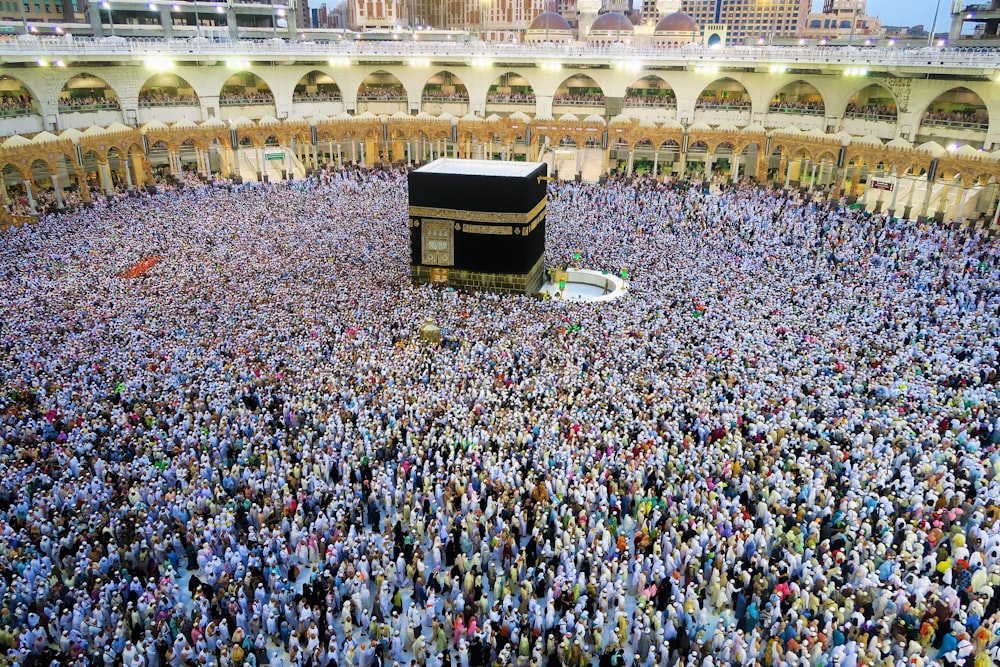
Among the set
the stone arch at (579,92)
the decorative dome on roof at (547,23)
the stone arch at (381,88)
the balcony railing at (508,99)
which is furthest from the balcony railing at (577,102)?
the decorative dome on roof at (547,23)

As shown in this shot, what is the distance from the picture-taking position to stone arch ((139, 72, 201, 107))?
28266mm

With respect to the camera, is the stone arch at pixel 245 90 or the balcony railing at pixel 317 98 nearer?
the stone arch at pixel 245 90

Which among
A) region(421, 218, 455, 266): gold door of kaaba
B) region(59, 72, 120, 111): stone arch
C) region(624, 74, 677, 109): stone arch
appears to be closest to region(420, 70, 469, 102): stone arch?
region(624, 74, 677, 109): stone arch

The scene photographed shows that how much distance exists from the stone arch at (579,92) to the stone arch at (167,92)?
16.2m

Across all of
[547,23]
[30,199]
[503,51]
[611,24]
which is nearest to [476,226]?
[30,199]

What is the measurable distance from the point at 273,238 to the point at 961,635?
16.5 metres

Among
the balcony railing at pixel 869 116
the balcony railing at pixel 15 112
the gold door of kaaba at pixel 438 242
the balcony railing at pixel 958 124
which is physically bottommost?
the gold door of kaaba at pixel 438 242

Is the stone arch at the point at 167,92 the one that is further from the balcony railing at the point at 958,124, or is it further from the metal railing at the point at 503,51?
the balcony railing at the point at 958,124

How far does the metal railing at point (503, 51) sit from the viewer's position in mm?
22641

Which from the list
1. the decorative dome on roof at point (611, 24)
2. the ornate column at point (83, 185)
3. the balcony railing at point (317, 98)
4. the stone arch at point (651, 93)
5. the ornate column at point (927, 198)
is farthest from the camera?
the decorative dome on roof at point (611, 24)

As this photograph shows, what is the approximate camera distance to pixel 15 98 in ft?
80.6

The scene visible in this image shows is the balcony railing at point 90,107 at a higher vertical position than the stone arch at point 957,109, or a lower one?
lower

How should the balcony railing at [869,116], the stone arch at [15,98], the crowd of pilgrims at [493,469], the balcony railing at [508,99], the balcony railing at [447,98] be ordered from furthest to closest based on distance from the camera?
the balcony railing at [447,98] → the balcony railing at [508,99] → the balcony railing at [869,116] → the stone arch at [15,98] → the crowd of pilgrims at [493,469]

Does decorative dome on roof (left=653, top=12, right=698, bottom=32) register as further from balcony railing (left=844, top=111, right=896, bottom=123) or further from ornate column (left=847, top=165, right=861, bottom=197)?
ornate column (left=847, top=165, right=861, bottom=197)
